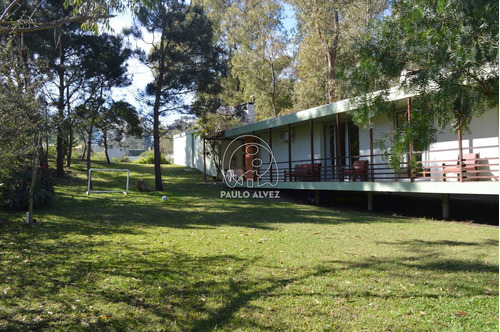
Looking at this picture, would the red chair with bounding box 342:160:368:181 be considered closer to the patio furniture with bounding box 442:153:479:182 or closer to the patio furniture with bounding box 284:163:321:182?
the patio furniture with bounding box 284:163:321:182

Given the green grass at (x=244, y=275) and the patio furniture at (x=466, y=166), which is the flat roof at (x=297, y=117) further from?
the green grass at (x=244, y=275)

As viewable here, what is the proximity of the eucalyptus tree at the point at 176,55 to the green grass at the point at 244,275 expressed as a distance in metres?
8.89

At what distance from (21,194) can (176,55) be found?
29.6 feet

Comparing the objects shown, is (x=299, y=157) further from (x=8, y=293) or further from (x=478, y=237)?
(x=8, y=293)

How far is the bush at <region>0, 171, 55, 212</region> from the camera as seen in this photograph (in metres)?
10.2

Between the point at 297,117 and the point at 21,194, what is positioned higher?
the point at 297,117

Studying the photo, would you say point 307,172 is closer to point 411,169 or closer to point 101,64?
point 411,169

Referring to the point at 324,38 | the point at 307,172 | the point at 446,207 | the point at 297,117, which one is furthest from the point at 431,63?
the point at 324,38

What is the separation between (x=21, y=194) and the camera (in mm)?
10609

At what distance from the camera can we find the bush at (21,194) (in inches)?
404

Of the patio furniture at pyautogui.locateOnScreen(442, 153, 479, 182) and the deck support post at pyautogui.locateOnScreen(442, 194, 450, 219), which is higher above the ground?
the patio furniture at pyautogui.locateOnScreen(442, 153, 479, 182)

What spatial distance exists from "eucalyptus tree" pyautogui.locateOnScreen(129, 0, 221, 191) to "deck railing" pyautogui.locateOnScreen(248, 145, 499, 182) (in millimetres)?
5359

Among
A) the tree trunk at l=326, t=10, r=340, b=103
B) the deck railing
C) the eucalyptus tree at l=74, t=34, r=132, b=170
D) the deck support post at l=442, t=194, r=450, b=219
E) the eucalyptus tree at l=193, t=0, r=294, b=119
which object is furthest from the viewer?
the eucalyptus tree at l=193, t=0, r=294, b=119

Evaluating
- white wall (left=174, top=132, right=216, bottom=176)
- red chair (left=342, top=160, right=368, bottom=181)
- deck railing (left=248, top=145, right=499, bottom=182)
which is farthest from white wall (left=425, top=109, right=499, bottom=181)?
white wall (left=174, top=132, right=216, bottom=176)
